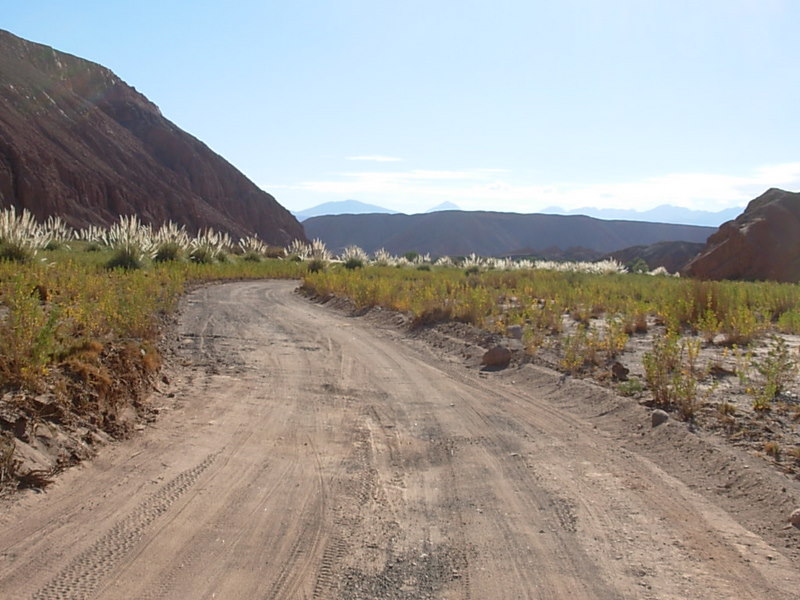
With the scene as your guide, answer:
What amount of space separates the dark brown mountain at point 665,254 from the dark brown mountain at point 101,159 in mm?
47196

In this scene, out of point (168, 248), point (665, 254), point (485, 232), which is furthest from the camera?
point (485, 232)

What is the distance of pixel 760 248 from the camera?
36312 mm

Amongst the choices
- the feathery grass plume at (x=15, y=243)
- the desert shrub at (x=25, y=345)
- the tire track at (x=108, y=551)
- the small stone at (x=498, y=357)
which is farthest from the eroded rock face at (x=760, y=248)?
the tire track at (x=108, y=551)

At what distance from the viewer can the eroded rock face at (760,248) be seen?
116 ft

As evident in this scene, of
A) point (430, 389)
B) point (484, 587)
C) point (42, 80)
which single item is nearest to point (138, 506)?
point (484, 587)

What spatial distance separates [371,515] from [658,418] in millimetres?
3808

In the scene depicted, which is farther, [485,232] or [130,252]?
[485,232]

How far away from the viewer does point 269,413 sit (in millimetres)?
7680

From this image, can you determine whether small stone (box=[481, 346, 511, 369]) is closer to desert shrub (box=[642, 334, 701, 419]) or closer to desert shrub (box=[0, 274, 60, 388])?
desert shrub (box=[642, 334, 701, 419])

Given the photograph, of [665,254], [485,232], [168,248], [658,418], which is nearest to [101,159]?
[168,248]

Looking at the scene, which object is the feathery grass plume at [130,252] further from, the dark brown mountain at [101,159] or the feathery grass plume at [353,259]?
the dark brown mountain at [101,159]

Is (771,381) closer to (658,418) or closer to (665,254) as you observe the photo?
(658,418)

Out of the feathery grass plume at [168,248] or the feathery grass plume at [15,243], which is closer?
the feathery grass plume at [15,243]

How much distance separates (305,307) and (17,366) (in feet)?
45.1
